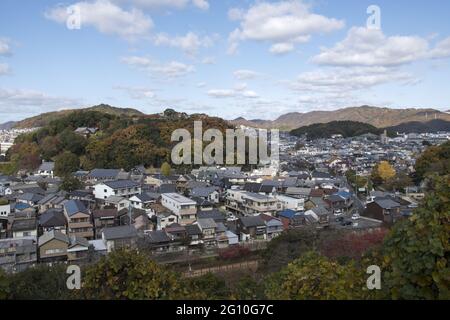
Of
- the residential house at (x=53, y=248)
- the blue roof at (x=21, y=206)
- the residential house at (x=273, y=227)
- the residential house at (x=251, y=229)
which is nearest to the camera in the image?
the residential house at (x=53, y=248)

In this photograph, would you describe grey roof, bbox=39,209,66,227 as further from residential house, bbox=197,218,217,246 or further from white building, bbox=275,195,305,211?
white building, bbox=275,195,305,211

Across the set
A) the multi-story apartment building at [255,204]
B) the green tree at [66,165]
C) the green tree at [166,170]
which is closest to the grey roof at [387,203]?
the multi-story apartment building at [255,204]

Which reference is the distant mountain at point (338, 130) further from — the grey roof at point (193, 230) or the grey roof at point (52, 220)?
the grey roof at point (52, 220)

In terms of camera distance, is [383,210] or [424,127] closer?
[383,210]

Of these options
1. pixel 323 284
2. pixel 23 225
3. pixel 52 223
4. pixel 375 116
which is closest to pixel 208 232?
pixel 52 223

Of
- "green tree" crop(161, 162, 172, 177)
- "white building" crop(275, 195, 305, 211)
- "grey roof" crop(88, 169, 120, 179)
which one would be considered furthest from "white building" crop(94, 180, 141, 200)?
"white building" crop(275, 195, 305, 211)

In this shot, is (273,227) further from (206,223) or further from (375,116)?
(375,116)
